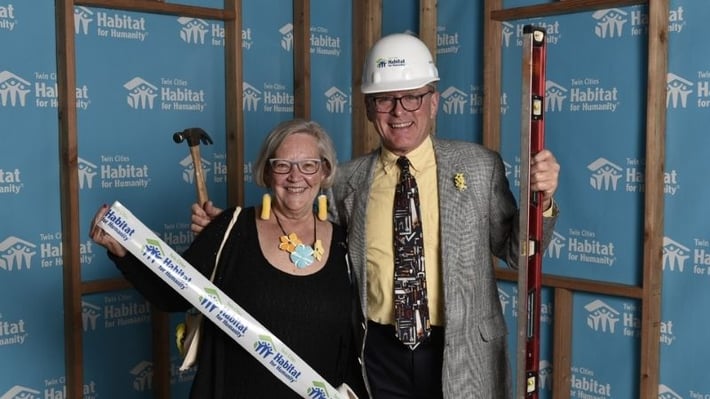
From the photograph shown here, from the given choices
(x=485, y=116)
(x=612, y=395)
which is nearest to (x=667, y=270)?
(x=612, y=395)

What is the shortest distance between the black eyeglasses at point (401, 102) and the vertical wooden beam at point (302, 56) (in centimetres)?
137

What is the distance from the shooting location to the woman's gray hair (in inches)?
84.0

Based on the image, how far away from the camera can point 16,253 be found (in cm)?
283

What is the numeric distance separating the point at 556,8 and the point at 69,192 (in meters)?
1.97

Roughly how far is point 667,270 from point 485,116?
0.96m

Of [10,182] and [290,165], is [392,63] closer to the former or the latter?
[290,165]

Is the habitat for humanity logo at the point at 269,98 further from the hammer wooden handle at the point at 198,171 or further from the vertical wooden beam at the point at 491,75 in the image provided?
the hammer wooden handle at the point at 198,171

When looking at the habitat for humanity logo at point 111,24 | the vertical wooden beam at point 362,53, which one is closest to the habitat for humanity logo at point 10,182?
the habitat for humanity logo at point 111,24

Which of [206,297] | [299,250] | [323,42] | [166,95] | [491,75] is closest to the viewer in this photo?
[206,297]

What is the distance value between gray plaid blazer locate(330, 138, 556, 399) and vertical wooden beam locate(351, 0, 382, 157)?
1.53 meters

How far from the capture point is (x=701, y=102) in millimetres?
2781

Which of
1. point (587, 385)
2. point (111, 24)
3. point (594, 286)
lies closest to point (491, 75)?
point (594, 286)

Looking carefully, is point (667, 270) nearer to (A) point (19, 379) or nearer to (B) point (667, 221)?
(B) point (667, 221)

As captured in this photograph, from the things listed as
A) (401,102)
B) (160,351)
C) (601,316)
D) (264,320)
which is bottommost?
(160,351)
